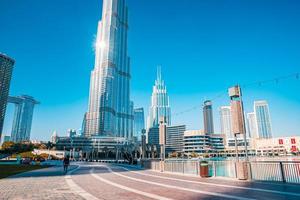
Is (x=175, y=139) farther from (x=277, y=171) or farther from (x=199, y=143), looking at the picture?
(x=277, y=171)

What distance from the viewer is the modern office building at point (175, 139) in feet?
585

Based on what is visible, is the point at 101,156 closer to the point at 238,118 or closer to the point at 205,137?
the point at 205,137

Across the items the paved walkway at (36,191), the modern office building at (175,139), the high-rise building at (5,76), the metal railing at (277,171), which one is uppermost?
the high-rise building at (5,76)

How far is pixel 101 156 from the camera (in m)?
142

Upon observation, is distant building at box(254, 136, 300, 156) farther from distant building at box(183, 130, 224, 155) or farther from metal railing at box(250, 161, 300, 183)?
metal railing at box(250, 161, 300, 183)

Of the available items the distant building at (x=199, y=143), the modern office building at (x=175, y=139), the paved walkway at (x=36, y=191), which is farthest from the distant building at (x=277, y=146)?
the paved walkway at (x=36, y=191)

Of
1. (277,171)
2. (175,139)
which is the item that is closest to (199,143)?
(175,139)

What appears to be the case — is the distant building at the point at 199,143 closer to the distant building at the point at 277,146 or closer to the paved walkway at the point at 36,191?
the distant building at the point at 277,146

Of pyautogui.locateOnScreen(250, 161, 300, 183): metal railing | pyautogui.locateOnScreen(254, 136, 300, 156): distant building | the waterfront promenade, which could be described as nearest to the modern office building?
pyautogui.locateOnScreen(254, 136, 300, 156): distant building

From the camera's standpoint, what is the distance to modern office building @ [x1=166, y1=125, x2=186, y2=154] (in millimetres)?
178250

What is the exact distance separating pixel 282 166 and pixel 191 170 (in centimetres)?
842

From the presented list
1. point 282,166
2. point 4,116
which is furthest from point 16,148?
point 282,166

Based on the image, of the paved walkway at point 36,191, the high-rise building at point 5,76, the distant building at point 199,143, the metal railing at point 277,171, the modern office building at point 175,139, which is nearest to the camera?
the paved walkway at point 36,191

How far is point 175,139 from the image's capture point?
181 metres
